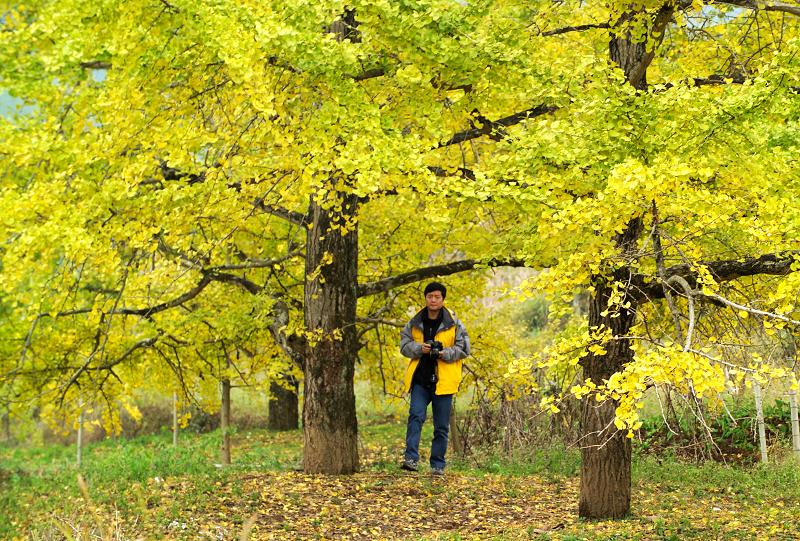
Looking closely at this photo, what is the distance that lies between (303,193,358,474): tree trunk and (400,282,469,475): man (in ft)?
3.56

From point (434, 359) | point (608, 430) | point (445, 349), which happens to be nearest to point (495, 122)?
point (445, 349)

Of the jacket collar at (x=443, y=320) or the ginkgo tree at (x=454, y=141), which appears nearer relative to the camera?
the ginkgo tree at (x=454, y=141)

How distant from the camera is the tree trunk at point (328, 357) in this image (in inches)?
360

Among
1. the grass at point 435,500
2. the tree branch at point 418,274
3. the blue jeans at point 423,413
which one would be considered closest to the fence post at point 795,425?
the grass at point 435,500

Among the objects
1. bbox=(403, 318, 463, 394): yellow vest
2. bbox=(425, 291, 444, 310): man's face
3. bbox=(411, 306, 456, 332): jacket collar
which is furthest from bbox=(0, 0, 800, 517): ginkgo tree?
bbox=(403, 318, 463, 394): yellow vest

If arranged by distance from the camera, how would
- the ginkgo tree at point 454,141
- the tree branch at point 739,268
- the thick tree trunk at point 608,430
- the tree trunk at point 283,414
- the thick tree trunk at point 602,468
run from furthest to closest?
1. the tree trunk at point 283,414
2. the thick tree trunk at point 602,468
3. the thick tree trunk at point 608,430
4. the tree branch at point 739,268
5. the ginkgo tree at point 454,141

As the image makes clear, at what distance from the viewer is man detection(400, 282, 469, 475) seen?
8016 millimetres

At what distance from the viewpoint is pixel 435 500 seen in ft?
26.9

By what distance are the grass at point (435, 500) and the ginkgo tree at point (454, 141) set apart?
0.65m

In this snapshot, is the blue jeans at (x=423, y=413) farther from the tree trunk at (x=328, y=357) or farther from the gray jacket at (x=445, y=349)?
the tree trunk at (x=328, y=357)

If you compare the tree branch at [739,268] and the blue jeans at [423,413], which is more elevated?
the tree branch at [739,268]

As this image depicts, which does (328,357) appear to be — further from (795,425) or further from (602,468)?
(795,425)

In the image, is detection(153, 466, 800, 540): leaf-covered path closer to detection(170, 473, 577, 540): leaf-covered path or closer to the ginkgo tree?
detection(170, 473, 577, 540): leaf-covered path

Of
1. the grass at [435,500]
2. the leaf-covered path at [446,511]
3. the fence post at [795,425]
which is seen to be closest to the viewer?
the leaf-covered path at [446,511]
